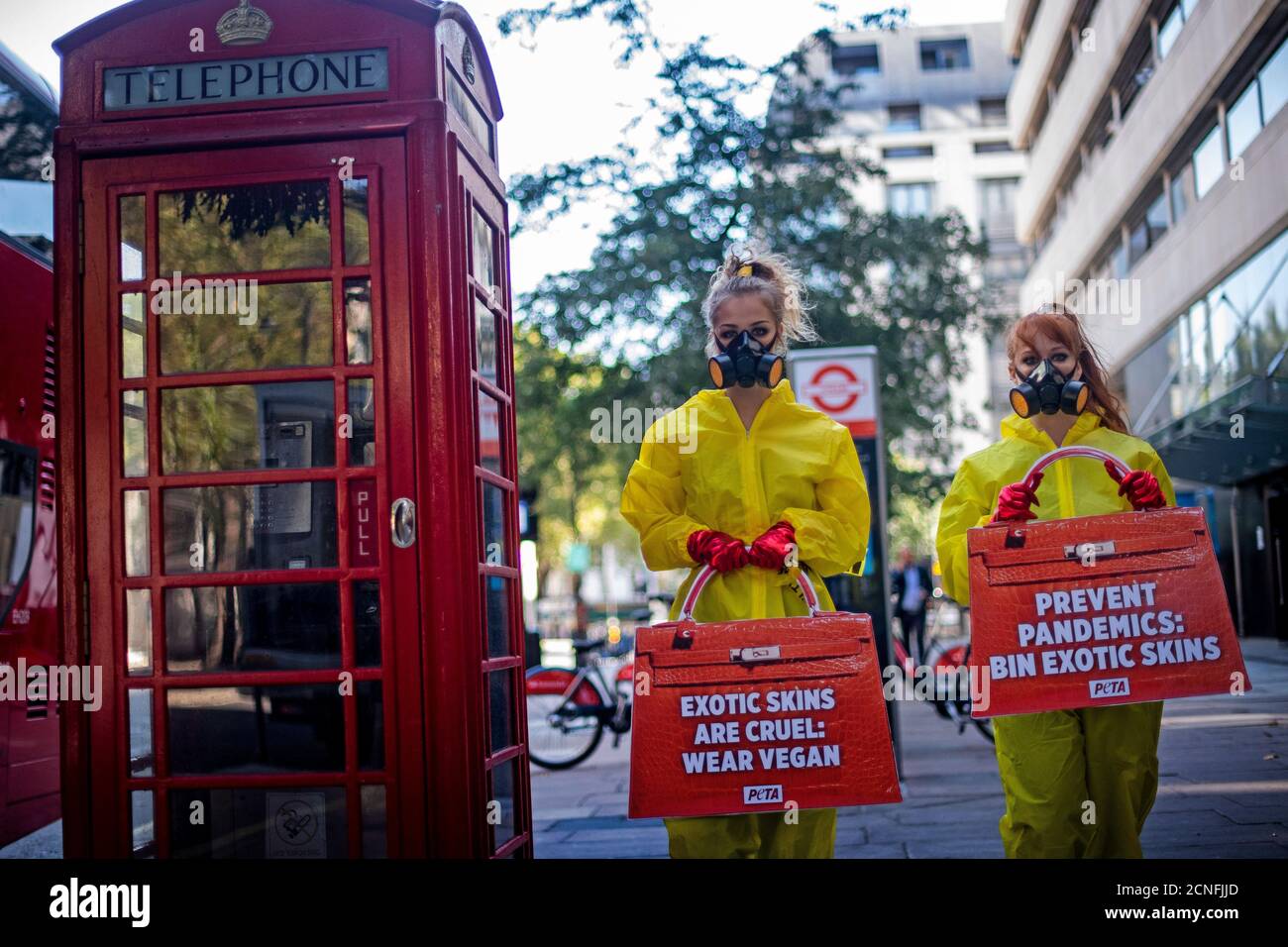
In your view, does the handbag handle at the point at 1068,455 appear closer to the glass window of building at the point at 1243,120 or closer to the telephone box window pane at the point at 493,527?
the telephone box window pane at the point at 493,527

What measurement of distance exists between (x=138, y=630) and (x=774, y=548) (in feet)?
6.56

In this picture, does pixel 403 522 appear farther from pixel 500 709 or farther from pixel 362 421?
pixel 500 709

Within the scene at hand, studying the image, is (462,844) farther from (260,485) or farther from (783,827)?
(260,485)

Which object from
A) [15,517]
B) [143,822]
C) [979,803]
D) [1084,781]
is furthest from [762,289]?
[979,803]

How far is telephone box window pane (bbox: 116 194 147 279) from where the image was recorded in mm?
4098

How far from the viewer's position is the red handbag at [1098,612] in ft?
11.3

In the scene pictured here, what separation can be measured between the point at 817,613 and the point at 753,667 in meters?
0.22

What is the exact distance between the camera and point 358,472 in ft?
13.0

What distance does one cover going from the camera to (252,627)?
400 cm

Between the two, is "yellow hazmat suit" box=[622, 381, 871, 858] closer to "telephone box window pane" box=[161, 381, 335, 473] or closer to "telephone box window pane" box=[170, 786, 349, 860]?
"telephone box window pane" box=[161, 381, 335, 473]

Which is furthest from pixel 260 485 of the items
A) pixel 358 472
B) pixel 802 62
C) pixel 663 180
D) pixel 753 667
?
pixel 802 62

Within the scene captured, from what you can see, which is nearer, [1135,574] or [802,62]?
[1135,574]

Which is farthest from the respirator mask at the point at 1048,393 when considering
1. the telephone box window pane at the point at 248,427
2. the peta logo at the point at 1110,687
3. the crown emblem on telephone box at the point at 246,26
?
the crown emblem on telephone box at the point at 246,26
